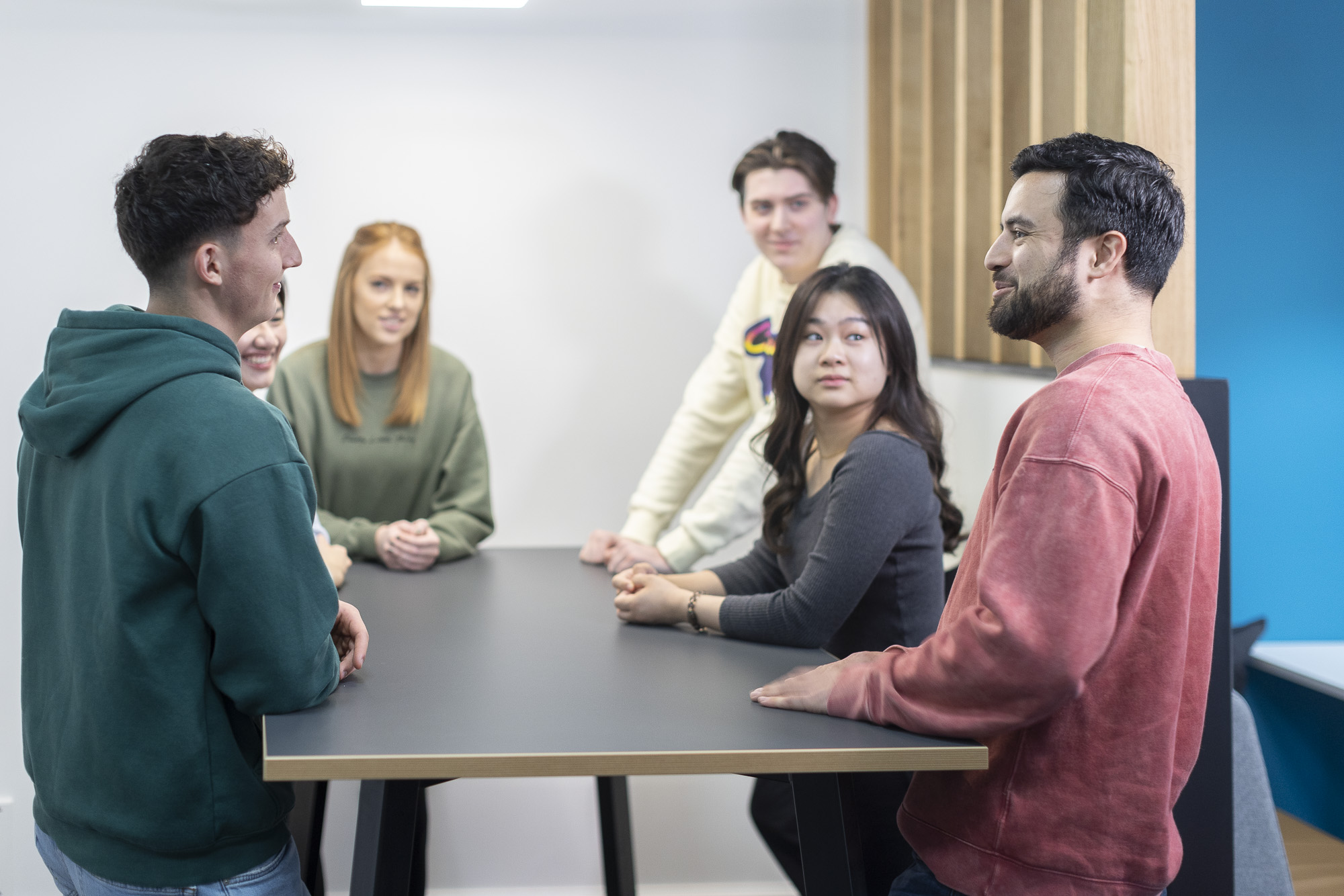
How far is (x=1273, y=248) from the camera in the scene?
9.95 feet

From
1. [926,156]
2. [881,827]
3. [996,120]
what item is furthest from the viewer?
[926,156]

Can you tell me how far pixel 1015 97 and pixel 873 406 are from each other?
3.62ft

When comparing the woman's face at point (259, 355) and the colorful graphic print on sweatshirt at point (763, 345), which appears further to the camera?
the colorful graphic print on sweatshirt at point (763, 345)

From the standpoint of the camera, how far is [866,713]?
1.23 meters

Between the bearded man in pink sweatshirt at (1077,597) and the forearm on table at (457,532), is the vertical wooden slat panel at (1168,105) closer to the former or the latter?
the bearded man in pink sweatshirt at (1077,597)

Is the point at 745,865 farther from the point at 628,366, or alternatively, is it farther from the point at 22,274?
the point at 22,274

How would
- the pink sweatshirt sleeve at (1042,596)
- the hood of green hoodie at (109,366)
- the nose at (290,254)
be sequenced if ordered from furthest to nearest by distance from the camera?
the nose at (290,254) < the hood of green hoodie at (109,366) < the pink sweatshirt sleeve at (1042,596)

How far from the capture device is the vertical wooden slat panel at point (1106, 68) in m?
1.94

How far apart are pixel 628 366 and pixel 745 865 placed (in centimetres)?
166

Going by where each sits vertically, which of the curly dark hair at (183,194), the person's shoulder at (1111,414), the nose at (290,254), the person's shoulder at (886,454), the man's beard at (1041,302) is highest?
the curly dark hair at (183,194)

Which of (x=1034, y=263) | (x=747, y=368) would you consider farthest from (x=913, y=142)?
(x=1034, y=263)

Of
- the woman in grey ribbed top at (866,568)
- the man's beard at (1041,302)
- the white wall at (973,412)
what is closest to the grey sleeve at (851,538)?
the woman in grey ribbed top at (866,568)

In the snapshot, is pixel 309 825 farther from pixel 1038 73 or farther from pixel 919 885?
pixel 1038 73

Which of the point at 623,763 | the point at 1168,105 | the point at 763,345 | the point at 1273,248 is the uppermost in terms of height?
the point at 1168,105
